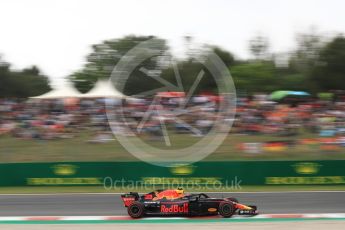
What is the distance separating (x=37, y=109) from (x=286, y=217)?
16136 mm

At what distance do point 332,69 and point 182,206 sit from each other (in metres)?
33.3

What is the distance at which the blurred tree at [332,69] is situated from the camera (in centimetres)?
3958

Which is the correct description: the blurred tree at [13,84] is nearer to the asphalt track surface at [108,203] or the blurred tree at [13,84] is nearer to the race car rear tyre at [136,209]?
the asphalt track surface at [108,203]


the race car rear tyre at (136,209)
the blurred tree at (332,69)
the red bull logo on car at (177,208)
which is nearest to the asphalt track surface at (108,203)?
the race car rear tyre at (136,209)

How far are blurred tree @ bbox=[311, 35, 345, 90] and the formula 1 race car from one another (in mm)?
31738

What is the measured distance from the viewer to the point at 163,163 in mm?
16078

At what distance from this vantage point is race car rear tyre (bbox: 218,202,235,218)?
31.4 ft

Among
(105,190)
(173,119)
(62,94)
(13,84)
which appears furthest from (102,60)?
(105,190)

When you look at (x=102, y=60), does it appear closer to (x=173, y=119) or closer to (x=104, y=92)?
(x=104, y=92)

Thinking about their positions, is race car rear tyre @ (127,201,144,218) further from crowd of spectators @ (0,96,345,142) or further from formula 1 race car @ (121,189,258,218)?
crowd of spectators @ (0,96,345,142)

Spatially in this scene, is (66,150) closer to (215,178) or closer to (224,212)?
(215,178)

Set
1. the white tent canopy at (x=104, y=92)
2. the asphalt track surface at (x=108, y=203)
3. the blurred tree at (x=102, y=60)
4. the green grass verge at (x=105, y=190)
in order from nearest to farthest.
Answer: the asphalt track surface at (x=108, y=203) → the green grass verge at (x=105, y=190) → the white tent canopy at (x=104, y=92) → the blurred tree at (x=102, y=60)

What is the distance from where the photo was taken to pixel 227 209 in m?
9.56

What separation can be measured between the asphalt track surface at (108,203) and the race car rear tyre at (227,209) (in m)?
1.38
